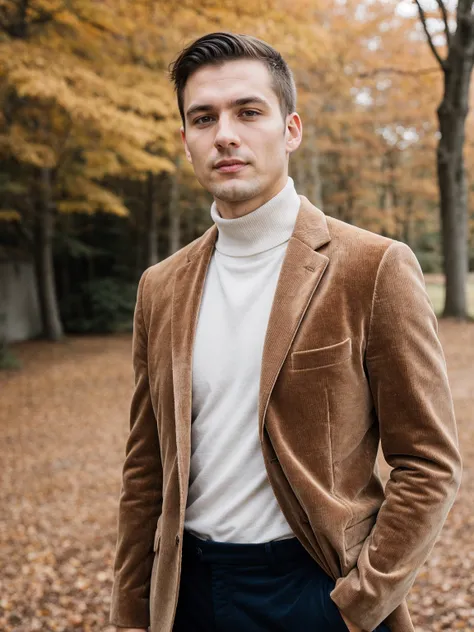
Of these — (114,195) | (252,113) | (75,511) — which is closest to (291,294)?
(252,113)

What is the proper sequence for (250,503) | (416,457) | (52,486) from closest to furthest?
(416,457) < (250,503) < (52,486)

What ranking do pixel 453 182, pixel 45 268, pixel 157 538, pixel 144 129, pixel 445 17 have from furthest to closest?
pixel 45 268 → pixel 453 182 → pixel 445 17 → pixel 144 129 → pixel 157 538

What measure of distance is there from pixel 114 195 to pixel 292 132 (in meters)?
14.0

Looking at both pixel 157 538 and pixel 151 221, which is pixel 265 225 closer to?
pixel 157 538

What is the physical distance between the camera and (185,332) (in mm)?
1829

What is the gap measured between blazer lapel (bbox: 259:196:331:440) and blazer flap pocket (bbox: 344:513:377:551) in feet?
1.05

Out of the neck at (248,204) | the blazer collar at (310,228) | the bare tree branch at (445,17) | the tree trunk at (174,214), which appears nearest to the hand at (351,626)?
the blazer collar at (310,228)

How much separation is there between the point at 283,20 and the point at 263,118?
8547 millimetres

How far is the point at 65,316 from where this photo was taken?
2077cm

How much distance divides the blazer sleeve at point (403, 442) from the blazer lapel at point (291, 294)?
0.57ft

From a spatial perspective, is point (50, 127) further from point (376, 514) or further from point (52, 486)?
point (376, 514)

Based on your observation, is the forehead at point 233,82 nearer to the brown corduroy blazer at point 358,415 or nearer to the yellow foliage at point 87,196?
the brown corduroy blazer at point 358,415

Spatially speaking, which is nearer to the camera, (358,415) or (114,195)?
(358,415)

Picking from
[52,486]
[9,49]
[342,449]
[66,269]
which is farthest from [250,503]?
[66,269]
